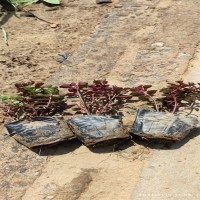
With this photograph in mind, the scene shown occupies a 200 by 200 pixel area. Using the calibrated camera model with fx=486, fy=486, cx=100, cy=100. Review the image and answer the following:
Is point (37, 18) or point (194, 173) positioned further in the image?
point (37, 18)

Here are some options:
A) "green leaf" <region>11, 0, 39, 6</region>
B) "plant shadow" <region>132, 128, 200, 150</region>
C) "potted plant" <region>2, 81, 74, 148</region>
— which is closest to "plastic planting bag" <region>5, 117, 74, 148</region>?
"potted plant" <region>2, 81, 74, 148</region>

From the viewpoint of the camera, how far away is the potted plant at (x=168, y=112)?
3283mm

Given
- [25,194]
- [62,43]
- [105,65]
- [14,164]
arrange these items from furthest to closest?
[62,43] < [105,65] < [14,164] < [25,194]

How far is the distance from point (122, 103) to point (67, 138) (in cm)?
69

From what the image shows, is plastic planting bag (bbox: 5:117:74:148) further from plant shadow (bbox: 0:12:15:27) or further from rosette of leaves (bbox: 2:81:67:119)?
plant shadow (bbox: 0:12:15:27)

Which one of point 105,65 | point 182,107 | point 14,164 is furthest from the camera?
point 105,65

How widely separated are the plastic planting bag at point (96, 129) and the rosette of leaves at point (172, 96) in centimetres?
41

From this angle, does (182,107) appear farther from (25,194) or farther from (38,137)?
(25,194)

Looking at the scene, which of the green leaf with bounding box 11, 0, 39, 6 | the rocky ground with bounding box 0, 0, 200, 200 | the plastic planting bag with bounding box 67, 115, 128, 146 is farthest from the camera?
the green leaf with bounding box 11, 0, 39, 6

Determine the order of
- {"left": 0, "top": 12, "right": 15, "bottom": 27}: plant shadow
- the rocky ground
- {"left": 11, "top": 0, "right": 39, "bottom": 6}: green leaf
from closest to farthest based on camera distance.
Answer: the rocky ground → {"left": 0, "top": 12, "right": 15, "bottom": 27}: plant shadow → {"left": 11, "top": 0, "right": 39, "bottom": 6}: green leaf

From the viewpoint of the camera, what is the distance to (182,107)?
3713 mm

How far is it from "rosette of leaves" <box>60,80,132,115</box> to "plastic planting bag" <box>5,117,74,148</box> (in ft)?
0.98

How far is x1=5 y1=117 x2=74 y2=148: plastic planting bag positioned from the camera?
3311 mm

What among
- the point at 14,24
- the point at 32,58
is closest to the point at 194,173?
the point at 32,58
